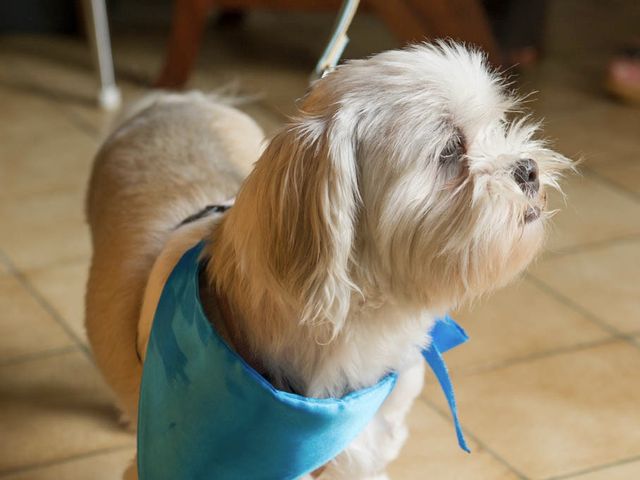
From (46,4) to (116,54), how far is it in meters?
0.48

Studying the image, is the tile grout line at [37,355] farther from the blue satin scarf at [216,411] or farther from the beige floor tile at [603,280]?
the beige floor tile at [603,280]

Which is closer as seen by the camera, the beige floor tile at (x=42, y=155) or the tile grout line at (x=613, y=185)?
the tile grout line at (x=613, y=185)

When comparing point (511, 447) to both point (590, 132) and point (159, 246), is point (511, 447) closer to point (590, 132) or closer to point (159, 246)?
point (159, 246)

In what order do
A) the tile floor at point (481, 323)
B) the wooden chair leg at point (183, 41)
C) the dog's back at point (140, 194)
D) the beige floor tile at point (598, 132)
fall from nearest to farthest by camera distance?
1. the dog's back at point (140, 194)
2. the tile floor at point (481, 323)
3. the beige floor tile at point (598, 132)
4. the wooden chair leg at point (183, 41)

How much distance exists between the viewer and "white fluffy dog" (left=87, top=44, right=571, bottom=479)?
4.14ft

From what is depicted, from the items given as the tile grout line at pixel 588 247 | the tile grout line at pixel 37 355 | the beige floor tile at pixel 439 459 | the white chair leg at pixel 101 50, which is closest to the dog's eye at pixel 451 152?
the beige floor tile at pixel 439 459

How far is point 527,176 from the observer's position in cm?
134

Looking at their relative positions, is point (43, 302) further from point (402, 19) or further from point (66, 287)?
point (402, 19)

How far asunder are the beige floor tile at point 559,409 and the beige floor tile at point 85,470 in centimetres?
64

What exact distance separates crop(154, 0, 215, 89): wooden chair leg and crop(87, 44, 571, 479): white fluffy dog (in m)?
2.43

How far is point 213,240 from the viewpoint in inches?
57.1

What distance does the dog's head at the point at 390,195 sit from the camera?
1.26 m

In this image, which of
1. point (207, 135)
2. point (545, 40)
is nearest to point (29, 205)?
point (207, 135)

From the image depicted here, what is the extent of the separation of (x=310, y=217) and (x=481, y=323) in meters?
1.18
